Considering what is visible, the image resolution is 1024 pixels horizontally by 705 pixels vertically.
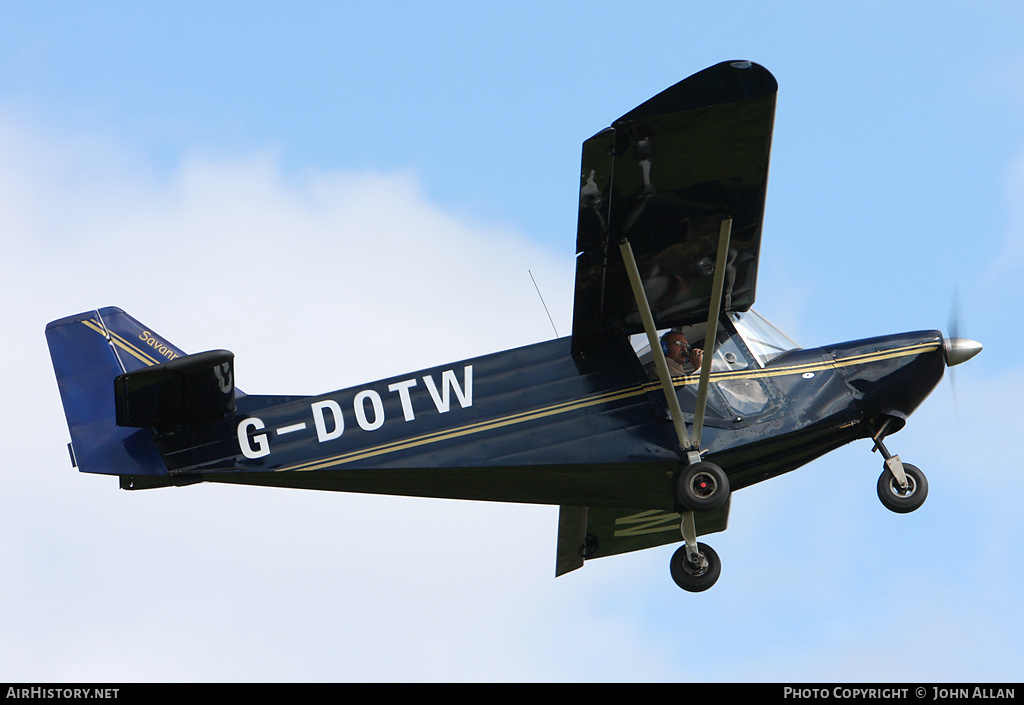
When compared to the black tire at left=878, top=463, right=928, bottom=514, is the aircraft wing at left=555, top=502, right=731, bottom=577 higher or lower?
lower

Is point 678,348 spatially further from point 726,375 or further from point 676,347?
point 726,375

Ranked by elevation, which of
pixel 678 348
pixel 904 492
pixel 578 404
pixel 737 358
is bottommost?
pixel 904 492

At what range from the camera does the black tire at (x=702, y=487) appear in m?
10.4

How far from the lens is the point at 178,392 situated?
10.5 m

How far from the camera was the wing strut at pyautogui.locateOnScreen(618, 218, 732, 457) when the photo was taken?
33.9ft

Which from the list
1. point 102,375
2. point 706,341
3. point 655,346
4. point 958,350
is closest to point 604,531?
point 655,346

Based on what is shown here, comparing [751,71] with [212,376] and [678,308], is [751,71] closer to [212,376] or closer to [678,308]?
→ [678,308]

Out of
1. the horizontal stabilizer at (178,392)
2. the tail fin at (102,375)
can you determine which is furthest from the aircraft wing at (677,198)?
the tail fin at (102,375)

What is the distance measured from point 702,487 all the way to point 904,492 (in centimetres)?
182

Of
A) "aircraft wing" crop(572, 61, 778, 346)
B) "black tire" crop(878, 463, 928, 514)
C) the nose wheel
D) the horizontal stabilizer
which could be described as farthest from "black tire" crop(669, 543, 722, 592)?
the horizontal stabilizer

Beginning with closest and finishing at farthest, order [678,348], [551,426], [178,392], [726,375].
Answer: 1. [178,392]
2. [551,426]
3. [726,375]
4. [678,348]

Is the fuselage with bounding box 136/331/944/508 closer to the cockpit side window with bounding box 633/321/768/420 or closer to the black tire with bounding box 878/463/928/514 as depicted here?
the cockpit side window with bounding box 633/321/768/420

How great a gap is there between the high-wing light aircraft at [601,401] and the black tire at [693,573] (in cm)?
88
